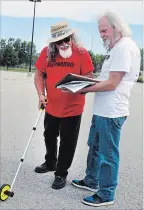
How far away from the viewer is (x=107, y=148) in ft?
10.8

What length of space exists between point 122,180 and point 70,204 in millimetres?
937

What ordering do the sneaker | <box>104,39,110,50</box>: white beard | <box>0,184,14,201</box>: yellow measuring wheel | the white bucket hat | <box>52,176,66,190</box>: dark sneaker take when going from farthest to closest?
<box>52,176,66,190</box>: dark sneaker → the white bucket hat → the sneaker → <box>0,184,14,201</box>: yellow measuring wheel → <box>104,39,110,50</box>: white beard

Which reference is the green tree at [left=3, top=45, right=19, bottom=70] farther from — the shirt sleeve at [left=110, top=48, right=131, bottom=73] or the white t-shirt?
the shirt sleeve at [left=110, top=48, right=131, bottom=73]

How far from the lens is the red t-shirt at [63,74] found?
365cm

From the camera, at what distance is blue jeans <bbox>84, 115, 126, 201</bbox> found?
10.6ft

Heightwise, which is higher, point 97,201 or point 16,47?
A: point 16,47

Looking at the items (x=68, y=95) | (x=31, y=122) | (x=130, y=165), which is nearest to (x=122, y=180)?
(x=130, y=165)

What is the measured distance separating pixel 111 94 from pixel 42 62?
100cm

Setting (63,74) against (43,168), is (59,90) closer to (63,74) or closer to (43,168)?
(63,74)

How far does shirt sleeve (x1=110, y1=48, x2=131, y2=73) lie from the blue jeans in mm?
476

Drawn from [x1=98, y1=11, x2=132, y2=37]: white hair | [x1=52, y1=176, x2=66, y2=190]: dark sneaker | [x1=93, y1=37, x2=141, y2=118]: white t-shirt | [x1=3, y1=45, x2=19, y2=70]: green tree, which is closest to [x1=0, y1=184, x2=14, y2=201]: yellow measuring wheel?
[x1=52, y1=176, x2=66, y2=190]: dark sneaker

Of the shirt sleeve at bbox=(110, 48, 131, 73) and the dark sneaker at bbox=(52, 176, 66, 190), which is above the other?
the shirt sleeve at bbox=(110, 48, 131, 73)

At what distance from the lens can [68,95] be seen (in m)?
3.71

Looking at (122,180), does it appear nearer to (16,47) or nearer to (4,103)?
(4,103)
